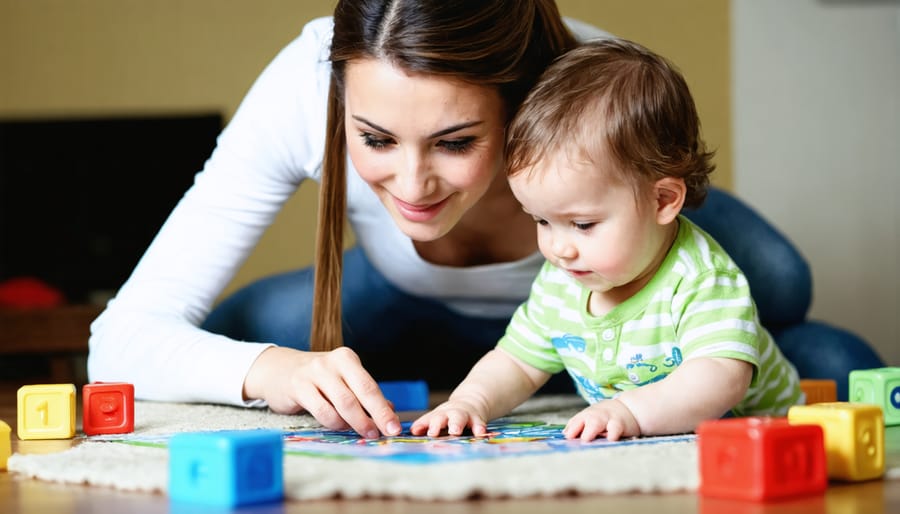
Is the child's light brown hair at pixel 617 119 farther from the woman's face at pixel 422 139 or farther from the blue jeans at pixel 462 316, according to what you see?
the blue jeans at pixel 462 316

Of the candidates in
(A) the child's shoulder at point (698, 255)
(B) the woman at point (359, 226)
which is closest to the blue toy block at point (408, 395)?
(B) the woman at point (359, 226)

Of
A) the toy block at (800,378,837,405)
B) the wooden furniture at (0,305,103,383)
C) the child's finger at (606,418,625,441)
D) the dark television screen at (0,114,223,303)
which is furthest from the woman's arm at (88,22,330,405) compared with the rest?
the dark television screen at (0,114,223,303)

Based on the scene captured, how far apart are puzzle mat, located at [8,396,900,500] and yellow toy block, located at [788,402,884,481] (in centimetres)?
3

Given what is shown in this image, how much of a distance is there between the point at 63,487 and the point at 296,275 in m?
0.98

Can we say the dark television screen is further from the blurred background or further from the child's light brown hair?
the child's light brown hair

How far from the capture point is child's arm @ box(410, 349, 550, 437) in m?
1.07

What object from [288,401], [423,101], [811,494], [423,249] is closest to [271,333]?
[423,249]

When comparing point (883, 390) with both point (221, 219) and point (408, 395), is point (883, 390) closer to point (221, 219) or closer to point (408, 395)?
point (408, 395)

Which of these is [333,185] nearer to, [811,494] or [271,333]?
[271,333]

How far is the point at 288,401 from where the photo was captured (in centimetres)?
119

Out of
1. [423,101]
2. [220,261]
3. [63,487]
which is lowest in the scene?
[63,487]

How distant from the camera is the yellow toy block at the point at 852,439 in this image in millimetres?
839

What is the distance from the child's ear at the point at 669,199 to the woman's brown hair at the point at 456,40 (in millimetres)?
202

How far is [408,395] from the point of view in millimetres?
1550
